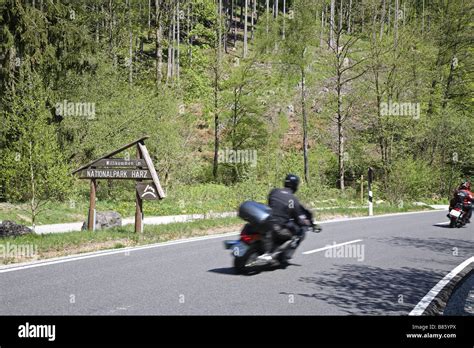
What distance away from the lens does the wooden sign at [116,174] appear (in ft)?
42.8

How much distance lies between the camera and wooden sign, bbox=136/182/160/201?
42.2 feet

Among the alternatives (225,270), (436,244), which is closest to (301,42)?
(436,244)

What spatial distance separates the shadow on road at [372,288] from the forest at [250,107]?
26.9 ft

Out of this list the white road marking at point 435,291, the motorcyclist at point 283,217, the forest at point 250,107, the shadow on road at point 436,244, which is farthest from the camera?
the forest at point 250,107

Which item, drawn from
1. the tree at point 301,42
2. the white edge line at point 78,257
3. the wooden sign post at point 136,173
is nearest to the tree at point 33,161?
the wooden sign post at point 136,173

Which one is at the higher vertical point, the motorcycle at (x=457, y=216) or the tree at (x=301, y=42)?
the tree at (x=301, y=42)

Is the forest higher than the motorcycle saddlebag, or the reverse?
the forest

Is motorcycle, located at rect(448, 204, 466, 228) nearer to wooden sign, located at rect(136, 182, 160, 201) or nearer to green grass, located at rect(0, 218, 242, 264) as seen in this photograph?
green grass, located at rect(0, 218, 242, 264)

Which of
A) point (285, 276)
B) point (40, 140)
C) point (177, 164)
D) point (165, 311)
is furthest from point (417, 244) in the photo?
point (177, 164)

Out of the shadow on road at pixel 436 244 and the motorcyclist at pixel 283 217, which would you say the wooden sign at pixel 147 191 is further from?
the shadow on road at pixel 436 244

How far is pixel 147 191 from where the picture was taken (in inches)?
510

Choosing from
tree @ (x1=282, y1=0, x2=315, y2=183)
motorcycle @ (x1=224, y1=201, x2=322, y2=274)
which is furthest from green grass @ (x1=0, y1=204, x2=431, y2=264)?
tree @ (x1=282, y1=0, x2=315, y2=183)

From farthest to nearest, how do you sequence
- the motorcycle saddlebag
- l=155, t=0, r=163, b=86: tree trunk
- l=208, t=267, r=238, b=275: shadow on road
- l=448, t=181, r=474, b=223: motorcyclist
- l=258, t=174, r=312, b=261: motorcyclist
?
l=155, t=0, r=163, b=86: tree trunk < l=448, t=181, r=474, b=223: motorcyclist < l=208, t=267, r=238, b=275: shadow on road < l=258, t=174, r=312, b=261: motorcyclist < the motorcycle saddlebag

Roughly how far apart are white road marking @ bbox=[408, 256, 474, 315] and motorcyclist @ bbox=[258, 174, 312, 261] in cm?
251
